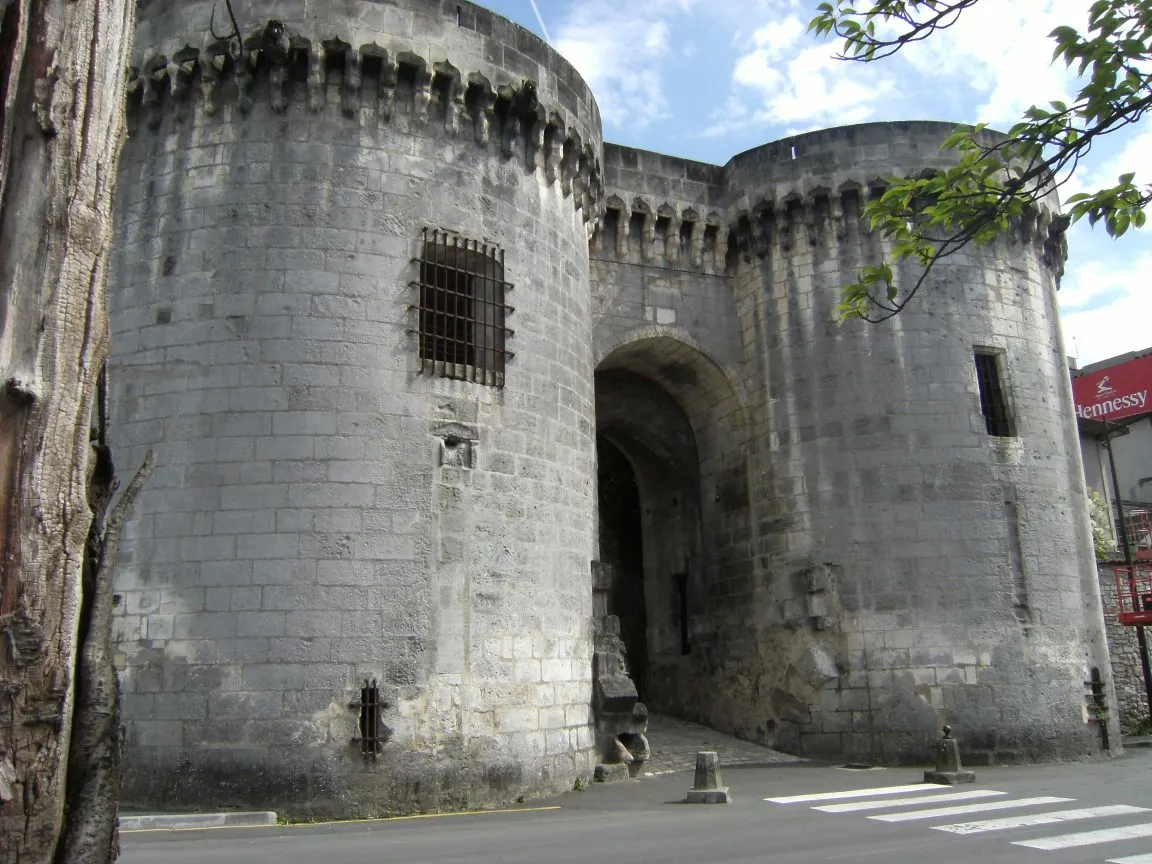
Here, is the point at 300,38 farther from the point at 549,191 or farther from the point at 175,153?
the point at 549,191

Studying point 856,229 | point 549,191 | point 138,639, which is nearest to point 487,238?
point 549,191

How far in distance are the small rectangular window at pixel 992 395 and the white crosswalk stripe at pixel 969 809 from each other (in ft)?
22.8

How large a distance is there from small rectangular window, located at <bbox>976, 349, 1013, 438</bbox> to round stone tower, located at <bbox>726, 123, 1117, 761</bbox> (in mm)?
38

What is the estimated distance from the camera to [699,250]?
17.9 metres

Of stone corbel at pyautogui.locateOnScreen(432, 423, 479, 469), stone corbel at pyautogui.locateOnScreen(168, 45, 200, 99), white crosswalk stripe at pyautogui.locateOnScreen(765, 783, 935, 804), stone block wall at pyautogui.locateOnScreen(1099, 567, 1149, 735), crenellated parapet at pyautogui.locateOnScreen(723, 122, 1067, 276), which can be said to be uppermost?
crenellated parapet at pyautogui.locateOnScreen(723, 122, 1067, 276)

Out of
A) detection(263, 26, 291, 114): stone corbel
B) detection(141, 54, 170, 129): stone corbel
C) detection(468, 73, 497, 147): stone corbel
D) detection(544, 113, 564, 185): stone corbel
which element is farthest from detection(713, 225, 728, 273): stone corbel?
detection(141, 54, 170, 129): stone corbel

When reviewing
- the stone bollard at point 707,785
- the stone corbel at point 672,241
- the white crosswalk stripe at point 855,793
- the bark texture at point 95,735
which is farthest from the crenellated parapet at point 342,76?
the bark texture at point 95,735

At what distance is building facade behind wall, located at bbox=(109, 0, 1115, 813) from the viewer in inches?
427

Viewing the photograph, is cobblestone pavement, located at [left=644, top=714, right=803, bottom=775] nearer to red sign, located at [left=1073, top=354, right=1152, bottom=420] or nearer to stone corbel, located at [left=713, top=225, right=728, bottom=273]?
stone corbel, located at [left=713, top=225, right=728, bottom=273]

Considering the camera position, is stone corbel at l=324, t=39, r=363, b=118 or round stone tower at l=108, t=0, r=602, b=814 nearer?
round stone tower at l=108, t=0, r=602, b=814

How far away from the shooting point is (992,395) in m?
16.8

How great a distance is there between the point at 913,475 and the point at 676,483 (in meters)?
5.08

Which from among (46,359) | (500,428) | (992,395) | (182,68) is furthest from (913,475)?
(46,359)

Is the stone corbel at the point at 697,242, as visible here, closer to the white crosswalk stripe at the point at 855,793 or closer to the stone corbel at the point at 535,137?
the stone corbel at the point at 535,137
